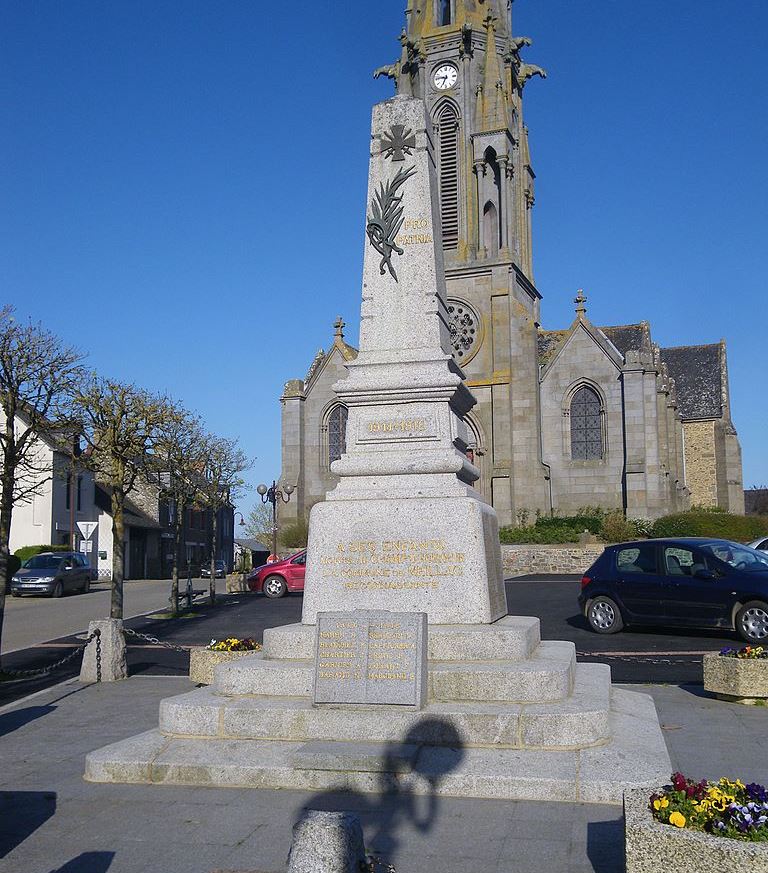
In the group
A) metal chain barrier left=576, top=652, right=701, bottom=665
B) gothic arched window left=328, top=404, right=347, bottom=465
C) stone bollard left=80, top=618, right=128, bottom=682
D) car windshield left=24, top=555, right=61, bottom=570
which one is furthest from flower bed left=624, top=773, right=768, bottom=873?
gothic arched window left=328, top=404, right=347, bottom=465

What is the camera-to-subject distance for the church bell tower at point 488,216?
3997cm

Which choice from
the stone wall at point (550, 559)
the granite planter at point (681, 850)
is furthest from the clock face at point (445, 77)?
the granite planter at point (681, 850)

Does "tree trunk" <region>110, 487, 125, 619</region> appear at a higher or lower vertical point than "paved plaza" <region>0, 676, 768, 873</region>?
higher

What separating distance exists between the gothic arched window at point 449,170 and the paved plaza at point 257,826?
36.9 metres

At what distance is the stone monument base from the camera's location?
590 centimetres

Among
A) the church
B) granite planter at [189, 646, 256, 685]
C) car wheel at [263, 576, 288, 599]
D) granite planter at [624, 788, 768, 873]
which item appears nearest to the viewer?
granite planter at [624, 788, 768, 873]

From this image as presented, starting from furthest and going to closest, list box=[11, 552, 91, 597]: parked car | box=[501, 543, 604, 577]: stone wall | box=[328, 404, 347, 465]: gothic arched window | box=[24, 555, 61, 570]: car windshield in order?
box=[328, 404, 347, 465]: gothic arched window
box=[501, 543, 604, 577]: stone wall
box=[24, 555, 61, 570]: car windshield
box=[11, 552, 91, 597]: parked car

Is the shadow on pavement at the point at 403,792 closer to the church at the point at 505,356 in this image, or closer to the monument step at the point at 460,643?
the monument step at the point at 460,643

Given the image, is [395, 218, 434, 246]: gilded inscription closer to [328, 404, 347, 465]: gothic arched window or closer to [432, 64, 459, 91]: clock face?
[328, 404, 347, 465]: gothic arched window

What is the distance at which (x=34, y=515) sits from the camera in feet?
144

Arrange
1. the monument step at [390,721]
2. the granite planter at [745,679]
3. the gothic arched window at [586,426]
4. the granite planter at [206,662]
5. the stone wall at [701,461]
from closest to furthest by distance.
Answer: the monument step at [390,721] < the granite planter at [745,679] < the granite planter at [206,662] < the gothic arched window at [586,426] < the stone wall at [701,461]

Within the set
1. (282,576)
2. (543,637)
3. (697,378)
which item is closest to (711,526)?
(282,576)

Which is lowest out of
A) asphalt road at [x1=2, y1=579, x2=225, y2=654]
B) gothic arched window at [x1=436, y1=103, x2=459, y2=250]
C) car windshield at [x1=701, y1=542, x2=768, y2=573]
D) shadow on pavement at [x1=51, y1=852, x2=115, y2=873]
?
asphalt road at [x1=2, y1=579, x2=225, y2=654]

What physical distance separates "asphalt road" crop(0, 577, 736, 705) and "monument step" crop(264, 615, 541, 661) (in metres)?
4.06
